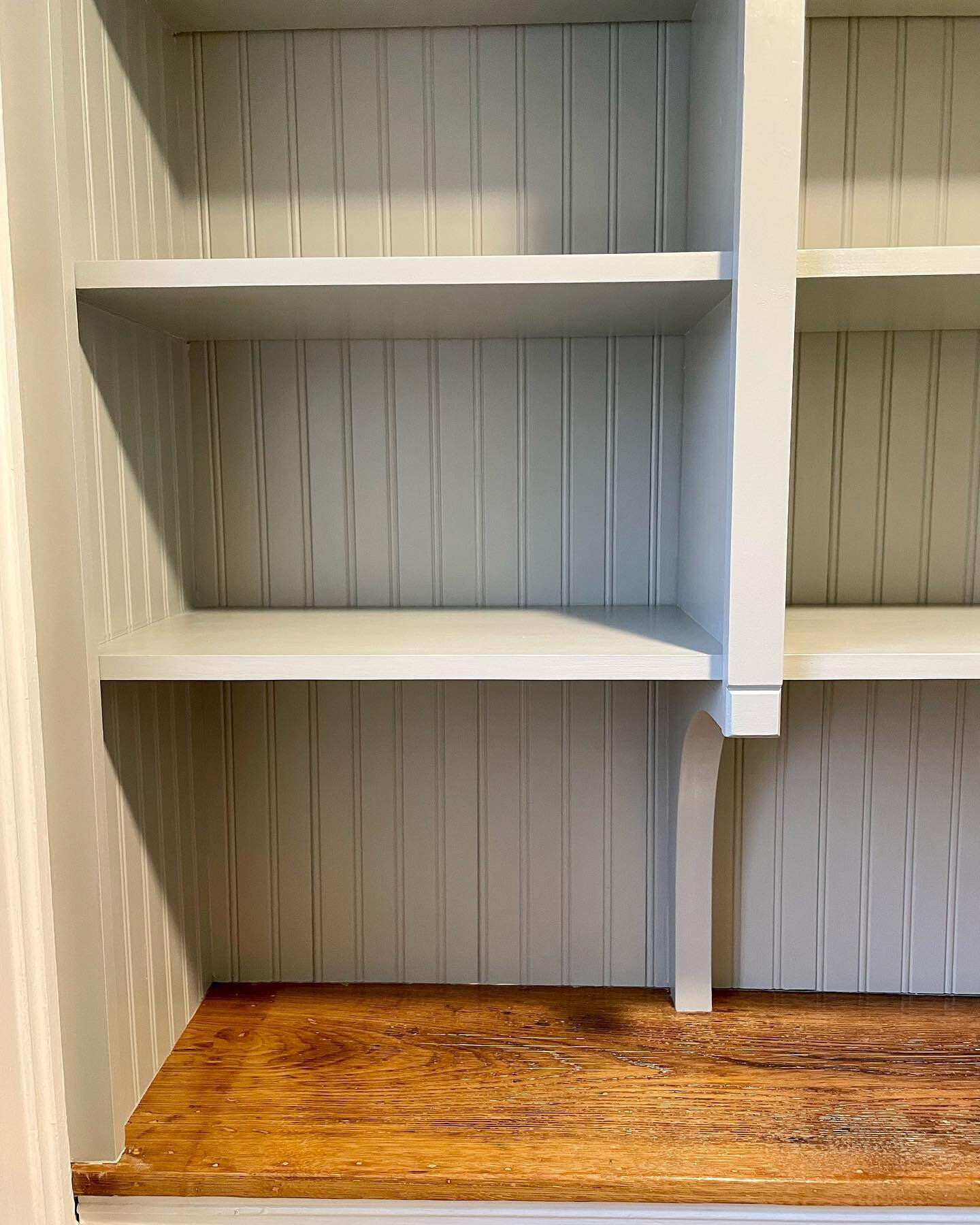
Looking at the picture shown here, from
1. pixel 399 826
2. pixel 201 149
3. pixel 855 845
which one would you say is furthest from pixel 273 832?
pixel 201 149

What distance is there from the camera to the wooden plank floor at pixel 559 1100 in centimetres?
102

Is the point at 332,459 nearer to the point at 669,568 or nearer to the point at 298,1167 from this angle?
the point at 669,568

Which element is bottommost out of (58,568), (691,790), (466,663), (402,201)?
(691,790)

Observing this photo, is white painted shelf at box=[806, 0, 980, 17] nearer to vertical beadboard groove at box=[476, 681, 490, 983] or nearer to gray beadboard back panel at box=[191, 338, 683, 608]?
gray beadboard back panel at box=[191, 338, 683, 608]

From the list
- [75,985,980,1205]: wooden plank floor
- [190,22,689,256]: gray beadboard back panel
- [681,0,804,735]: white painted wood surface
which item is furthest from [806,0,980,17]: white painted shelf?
Result: [75,985,980,1205]: wooden plank floor

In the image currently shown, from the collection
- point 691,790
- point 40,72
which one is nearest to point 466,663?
point 691,790

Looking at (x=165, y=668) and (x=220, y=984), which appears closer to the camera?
(x=165, y=668)

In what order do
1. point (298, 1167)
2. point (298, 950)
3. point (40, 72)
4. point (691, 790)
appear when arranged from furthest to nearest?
point (298, 950) < point (691, 790) < point (298, 1167) < point (40, 72)

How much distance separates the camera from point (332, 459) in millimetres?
1332

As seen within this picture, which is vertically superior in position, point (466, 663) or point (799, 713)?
point (466, 663)

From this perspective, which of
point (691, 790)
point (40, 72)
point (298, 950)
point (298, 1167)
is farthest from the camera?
point (298, 950)

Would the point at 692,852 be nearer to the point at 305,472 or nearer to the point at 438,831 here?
the point at 438,831

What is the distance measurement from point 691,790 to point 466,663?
42cm

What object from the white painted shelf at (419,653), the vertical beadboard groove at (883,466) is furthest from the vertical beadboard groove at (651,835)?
the vertical beadboard groove at (883,466)
